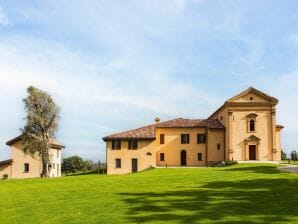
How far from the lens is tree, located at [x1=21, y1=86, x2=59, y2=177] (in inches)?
2311

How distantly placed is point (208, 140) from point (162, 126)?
733 centimetres

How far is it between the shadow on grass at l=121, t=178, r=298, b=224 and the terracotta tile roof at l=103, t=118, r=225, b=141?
41.4 metres

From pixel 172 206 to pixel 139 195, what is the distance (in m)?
4.84

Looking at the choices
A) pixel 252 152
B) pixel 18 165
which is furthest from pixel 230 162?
pixel 18 165

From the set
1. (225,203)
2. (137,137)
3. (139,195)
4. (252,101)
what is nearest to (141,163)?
(137,137)

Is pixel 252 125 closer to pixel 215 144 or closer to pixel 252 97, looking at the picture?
pixel 252 97

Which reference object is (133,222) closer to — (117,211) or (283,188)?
(117,211)

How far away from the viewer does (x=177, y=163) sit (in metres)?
67.7

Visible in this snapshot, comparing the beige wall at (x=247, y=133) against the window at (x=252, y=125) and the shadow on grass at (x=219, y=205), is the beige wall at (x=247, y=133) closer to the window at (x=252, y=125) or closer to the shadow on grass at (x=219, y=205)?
the window at (x=252, y=125)

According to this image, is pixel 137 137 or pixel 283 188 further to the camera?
pixel 137 137

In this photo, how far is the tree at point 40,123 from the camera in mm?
58688

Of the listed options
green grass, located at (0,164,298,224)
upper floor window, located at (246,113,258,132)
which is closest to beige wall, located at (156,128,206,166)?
upper floor window, located at (246,113,258,132)

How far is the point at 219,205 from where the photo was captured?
58.8 feet

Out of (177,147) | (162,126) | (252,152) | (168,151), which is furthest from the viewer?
(162,126)
